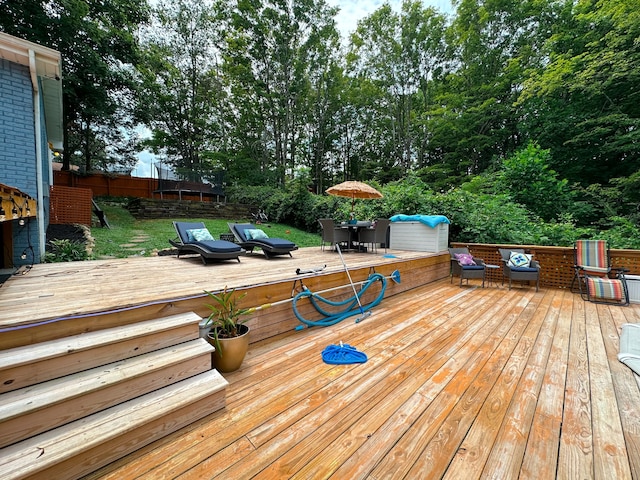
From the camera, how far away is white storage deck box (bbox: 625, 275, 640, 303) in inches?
176

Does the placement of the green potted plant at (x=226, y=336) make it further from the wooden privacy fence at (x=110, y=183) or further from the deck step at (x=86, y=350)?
the wooden privacy fence at (x=110, y=183)

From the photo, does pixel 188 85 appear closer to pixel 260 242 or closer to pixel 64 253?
pixel 64 253

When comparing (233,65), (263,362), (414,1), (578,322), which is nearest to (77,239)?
(263,362)

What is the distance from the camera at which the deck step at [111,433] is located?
117cm

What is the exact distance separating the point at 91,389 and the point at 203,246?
297 cm

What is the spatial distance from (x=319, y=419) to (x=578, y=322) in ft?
12.6

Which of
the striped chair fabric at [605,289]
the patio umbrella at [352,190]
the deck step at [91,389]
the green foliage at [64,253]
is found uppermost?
the patio umbrella at [352,190]

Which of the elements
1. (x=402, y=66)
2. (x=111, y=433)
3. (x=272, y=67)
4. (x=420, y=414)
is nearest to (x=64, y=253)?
(x=111, y=433)

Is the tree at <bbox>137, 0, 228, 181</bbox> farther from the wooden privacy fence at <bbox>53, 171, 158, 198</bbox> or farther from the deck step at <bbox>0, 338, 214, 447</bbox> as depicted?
the deck step at <bbox>0, 338, 214, 447</bbox>

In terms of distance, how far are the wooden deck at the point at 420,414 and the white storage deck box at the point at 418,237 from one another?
3.49m

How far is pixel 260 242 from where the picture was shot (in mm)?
5039

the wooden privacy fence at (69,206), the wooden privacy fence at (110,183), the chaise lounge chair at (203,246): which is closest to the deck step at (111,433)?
the chaise lounge chair at (203,246)

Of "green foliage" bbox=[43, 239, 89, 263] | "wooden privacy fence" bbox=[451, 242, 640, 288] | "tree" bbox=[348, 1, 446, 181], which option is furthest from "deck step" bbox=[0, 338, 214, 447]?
"tree" bbox=[348, 1, 446, 181]

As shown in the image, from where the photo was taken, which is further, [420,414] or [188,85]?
[188,85]
